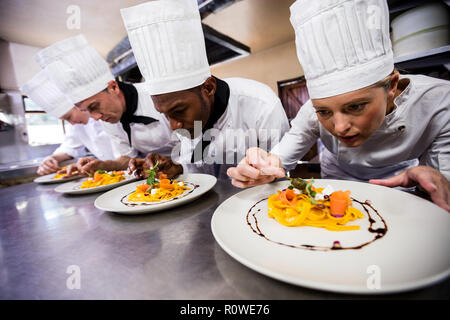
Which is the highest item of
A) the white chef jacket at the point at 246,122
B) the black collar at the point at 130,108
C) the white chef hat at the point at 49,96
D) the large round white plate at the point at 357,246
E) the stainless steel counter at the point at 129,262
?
the white chef hat at the point at 49,96

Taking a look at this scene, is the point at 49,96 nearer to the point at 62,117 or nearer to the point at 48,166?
the point at 62,117

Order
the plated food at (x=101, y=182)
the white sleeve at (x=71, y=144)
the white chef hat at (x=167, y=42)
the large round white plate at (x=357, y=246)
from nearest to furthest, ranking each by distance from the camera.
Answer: the large round white plate at (x=357, y=246) < the white chef hat at (x=167, y=42) < the plated food at (x=101, y=182) < the white sleeve at (x=71, y=144)

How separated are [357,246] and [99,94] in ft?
8.59

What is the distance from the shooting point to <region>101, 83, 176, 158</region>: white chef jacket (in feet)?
8.04

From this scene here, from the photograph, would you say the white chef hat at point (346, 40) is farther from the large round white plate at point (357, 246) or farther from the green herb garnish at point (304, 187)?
the large round white plate at point (357, 246)

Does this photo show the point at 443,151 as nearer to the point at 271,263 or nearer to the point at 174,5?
the point at 271,263

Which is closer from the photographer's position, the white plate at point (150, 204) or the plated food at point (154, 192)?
the white plate at point (150, 204)

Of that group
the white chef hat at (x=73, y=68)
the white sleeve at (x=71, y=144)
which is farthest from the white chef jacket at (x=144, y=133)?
the white sleeve at (x=71, y=144)

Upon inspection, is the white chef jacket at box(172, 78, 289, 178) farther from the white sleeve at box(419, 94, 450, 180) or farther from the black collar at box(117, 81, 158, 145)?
the white sleeve at box(419, 94, 450, 180)

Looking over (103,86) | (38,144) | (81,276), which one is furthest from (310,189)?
(38,144)

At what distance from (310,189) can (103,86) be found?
239 cm

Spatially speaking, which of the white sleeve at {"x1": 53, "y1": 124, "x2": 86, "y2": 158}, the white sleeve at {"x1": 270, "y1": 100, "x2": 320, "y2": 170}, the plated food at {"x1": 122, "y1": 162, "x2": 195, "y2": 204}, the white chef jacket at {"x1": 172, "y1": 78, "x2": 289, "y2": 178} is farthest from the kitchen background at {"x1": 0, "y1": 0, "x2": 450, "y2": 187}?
the plated food at {"x1": 122, "y1": 162, "x2": 195, "y2": 204}

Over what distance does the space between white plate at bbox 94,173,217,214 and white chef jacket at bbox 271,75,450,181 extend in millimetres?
717

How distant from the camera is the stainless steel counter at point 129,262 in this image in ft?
1.78
